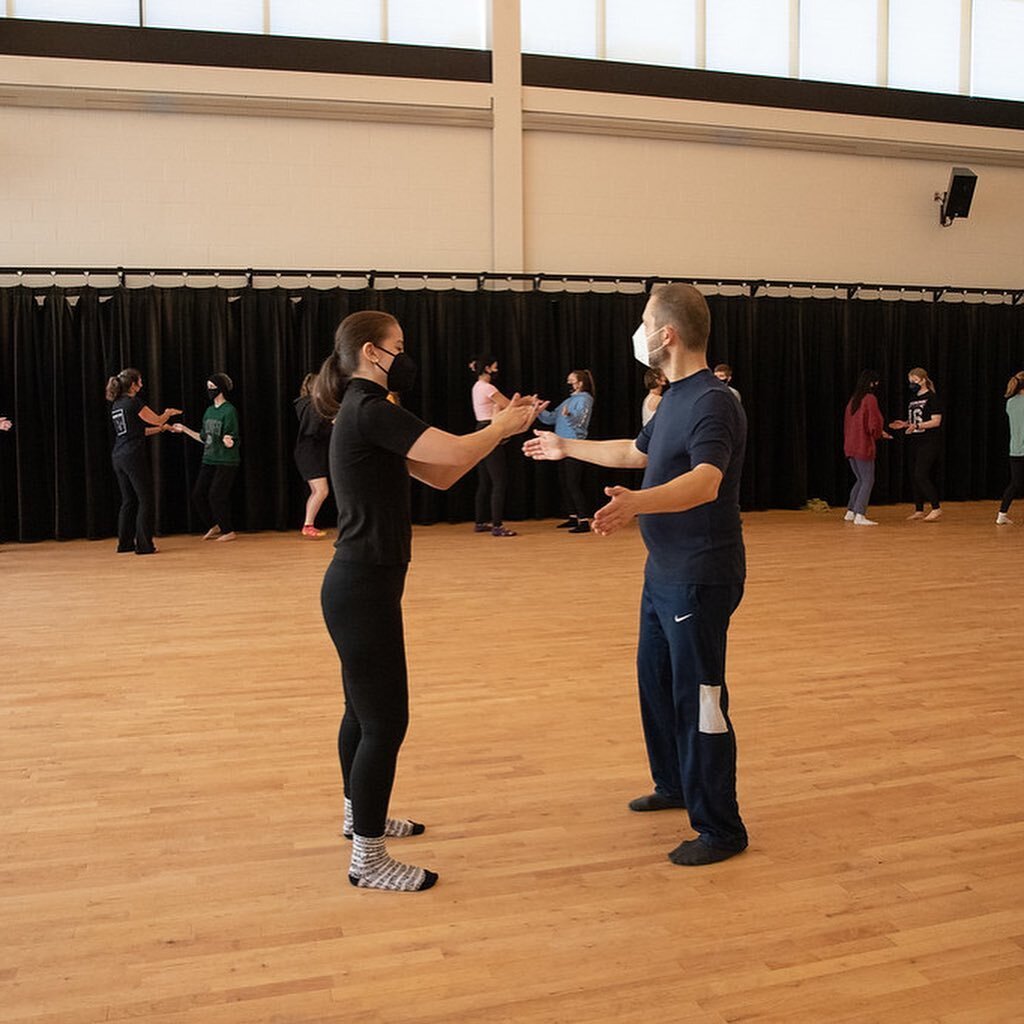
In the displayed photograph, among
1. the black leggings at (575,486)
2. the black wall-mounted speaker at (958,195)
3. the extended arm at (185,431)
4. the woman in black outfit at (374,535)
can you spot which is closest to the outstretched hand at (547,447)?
the woman in black outfit at (374,535)

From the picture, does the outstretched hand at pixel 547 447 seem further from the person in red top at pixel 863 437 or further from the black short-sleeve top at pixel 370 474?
the person in red top at pixel 863 437

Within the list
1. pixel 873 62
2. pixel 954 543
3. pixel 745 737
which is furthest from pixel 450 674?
pixel 873 62

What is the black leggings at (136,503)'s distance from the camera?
29.1 feet

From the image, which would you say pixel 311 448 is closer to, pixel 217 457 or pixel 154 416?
pixel 217 457

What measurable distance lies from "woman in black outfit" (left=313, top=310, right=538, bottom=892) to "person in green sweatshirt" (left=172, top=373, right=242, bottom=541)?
23.0 ft

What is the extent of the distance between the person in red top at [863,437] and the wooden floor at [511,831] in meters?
4.59

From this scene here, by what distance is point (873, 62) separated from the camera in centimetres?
1249

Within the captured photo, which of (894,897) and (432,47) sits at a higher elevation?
(432,47)

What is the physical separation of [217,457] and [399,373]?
7205 millimetres

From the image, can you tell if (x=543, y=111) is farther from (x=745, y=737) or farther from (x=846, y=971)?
(x=846, y=971)

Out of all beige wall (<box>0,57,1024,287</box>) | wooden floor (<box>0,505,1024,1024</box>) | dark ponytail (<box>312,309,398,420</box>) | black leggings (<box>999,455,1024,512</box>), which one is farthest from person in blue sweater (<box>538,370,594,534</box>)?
dark ponytail (<box>312,309,398,420</box>)

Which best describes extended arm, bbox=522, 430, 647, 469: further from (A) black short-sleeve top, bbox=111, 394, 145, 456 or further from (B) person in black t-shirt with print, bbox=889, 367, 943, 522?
(B) person in black t-shirt with print, bbox=889, 367, 943, 522

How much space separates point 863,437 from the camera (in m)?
10.6

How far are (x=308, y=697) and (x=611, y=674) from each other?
1.37 metres
